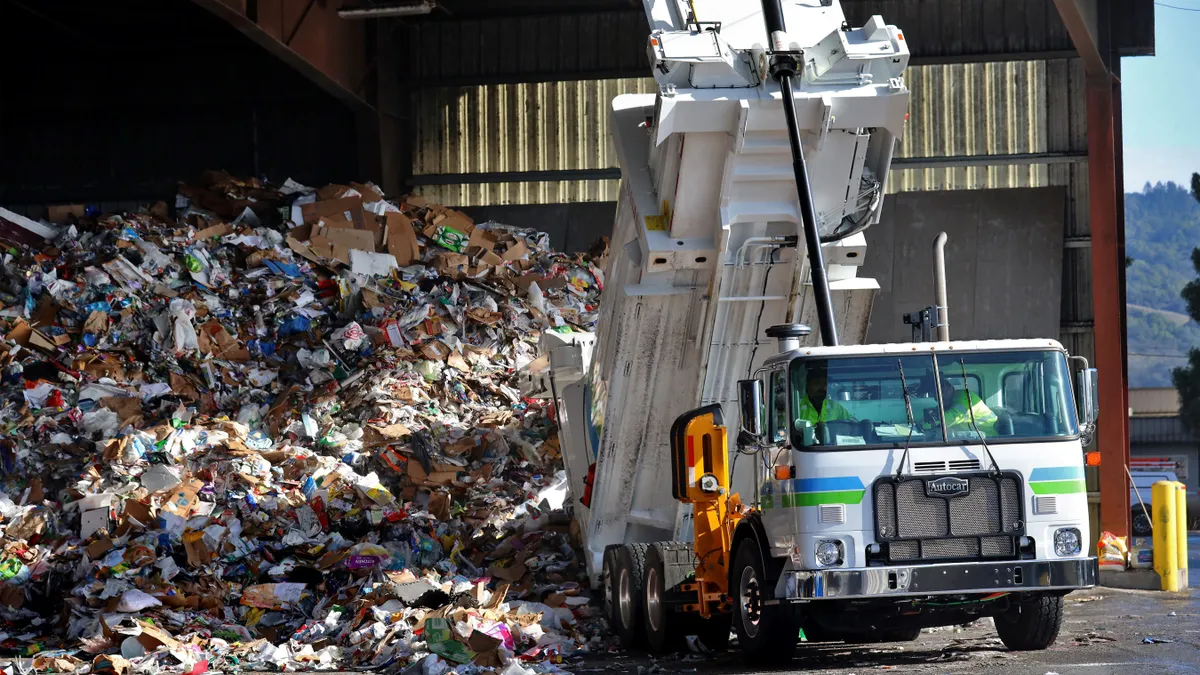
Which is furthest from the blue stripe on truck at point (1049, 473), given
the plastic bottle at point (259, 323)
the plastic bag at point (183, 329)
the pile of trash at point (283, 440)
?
the plastic bottle at point (259, 323)

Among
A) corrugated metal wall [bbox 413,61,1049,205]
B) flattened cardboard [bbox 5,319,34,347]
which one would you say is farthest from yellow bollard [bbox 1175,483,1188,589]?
flattened cardboard [bbox 5,319,34,347]

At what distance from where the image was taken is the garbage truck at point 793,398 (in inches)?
323

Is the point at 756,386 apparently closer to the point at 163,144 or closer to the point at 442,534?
the point at 442,534

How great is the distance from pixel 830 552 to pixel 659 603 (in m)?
1.78

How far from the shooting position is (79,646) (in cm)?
1071

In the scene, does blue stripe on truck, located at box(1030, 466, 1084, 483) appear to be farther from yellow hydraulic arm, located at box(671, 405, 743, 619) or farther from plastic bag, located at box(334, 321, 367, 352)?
plastic bag, located at box(334, 321, 367, 352)

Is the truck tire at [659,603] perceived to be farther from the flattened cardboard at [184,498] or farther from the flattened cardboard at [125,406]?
the flattened cardboard at [125,406]

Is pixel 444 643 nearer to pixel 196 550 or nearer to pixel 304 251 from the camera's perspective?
pixel 196 550

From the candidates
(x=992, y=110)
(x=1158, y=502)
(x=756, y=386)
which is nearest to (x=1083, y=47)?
(x=992, y=110)

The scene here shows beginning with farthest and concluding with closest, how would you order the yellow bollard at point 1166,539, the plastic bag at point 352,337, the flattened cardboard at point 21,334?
the plastic bag at point 352,337
the flattened cardboard at point 21,334
the yellow bollard at point 1166,539

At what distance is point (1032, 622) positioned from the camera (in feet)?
29.5

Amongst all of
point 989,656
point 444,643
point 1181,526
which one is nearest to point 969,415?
point 989,656

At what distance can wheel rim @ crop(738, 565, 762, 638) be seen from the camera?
866cm

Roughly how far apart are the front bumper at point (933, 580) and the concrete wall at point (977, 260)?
11924 mm
